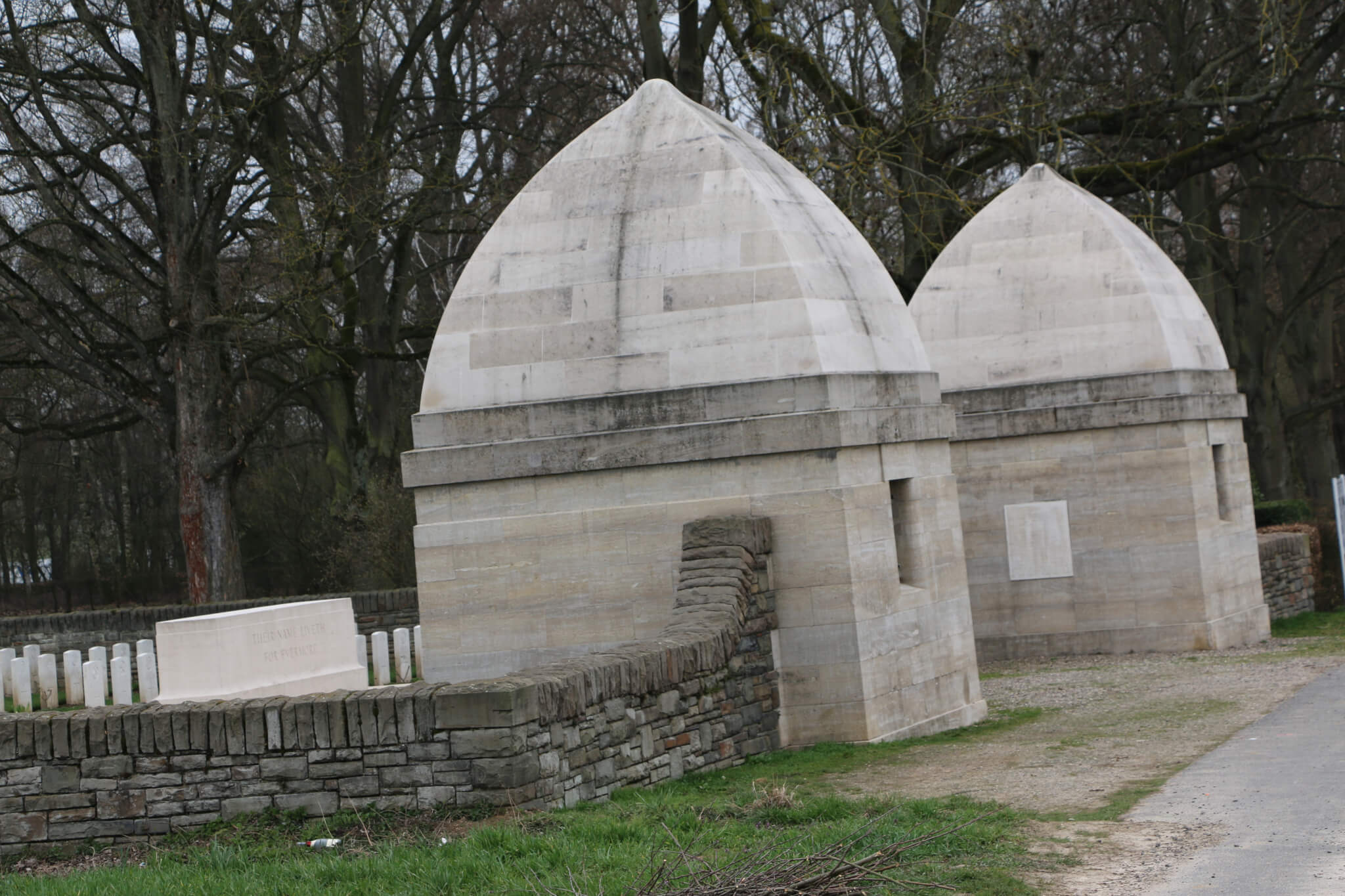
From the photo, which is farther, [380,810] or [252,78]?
[252,78]

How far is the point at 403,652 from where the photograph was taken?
19609 mm

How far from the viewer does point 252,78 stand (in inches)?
883

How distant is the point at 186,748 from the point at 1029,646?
12765 mm

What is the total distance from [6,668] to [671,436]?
38.5ft

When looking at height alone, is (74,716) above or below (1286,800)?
above

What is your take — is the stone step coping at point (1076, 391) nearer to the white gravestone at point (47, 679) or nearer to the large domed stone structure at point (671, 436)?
the large domed stone structure at point (671, 436)

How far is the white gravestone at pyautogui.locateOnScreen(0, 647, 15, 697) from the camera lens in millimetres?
19797

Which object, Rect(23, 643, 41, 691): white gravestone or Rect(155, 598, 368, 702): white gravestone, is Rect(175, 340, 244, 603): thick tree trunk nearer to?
Rect(23, 643, 41, 691): white gravestone

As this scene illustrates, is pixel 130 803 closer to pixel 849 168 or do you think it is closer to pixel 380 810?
pixel 380 810

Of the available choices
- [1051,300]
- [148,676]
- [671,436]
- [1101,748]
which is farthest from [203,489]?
[1101,748]

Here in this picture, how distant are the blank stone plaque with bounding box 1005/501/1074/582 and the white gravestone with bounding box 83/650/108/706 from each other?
35.3 ft

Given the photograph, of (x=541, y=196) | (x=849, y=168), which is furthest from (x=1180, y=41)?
(x=541, y=196)

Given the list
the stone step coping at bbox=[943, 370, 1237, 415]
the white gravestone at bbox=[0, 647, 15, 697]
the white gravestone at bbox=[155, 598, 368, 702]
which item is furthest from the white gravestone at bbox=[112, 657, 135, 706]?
the stone step coping at bbox=[943, 370, 1237, 415]

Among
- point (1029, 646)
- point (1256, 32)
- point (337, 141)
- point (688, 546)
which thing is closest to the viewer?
point (688, 546)
